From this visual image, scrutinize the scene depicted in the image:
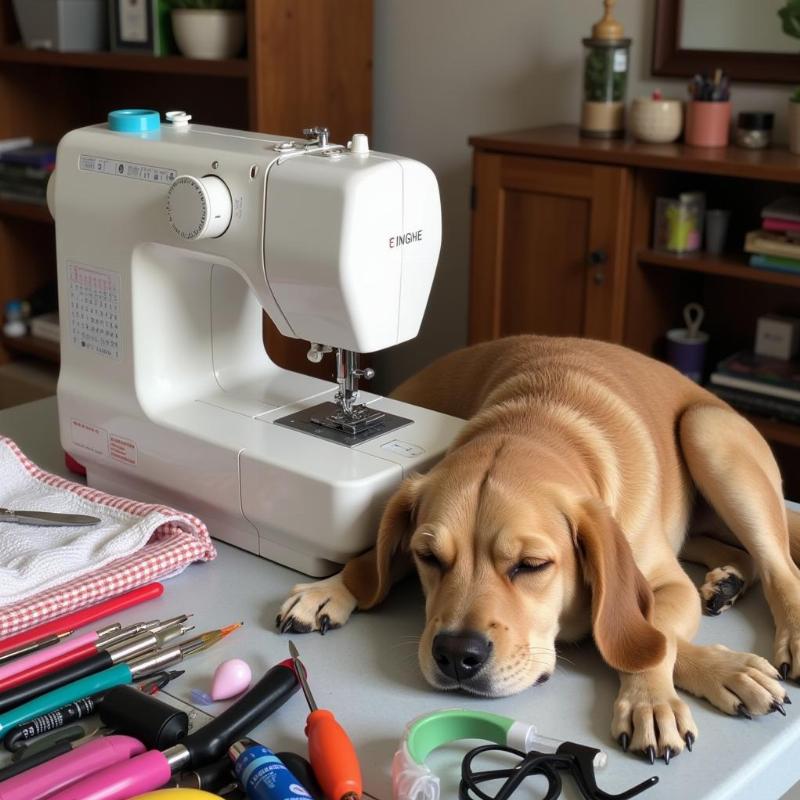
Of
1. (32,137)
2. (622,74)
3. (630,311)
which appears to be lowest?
(630,311)

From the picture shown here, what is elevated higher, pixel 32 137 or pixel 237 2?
pixel 237 2

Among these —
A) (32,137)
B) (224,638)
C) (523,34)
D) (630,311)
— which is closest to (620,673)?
(224,638)

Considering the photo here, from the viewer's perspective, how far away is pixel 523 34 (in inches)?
128

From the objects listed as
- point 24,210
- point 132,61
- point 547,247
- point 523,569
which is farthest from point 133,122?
point 24,210

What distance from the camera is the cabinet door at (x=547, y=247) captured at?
2760 mm

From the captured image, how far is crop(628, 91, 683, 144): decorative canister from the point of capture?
2786 millimetres

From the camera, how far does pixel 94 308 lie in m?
1.49

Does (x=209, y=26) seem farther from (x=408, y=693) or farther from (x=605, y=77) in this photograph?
(x=408, y=693)

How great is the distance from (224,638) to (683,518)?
63 centimetres

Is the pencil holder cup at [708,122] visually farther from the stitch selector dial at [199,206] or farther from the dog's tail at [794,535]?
the stitch selector dial at [199,206]

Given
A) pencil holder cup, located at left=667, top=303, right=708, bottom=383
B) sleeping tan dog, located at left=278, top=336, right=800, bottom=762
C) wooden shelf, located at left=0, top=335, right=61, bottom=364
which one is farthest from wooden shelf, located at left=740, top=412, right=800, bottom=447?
wooden shelf, located at left=0, top=335, right=61, bottom=364

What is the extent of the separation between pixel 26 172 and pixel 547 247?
6.21 ft

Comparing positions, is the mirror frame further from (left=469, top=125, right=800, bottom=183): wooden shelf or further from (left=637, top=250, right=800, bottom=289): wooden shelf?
(left=637, top=250, right=800, bottom=289): wooden shelf

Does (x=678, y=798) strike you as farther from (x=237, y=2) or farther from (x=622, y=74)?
(x=237, y=2)
